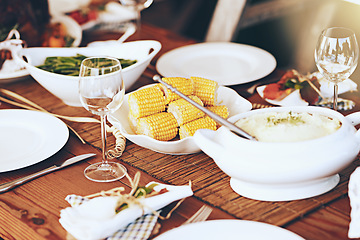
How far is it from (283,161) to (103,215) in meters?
0.34

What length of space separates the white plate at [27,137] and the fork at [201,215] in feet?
1.34

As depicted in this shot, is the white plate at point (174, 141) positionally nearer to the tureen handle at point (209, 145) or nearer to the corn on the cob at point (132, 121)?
the corn on the cob at point (132, 121)

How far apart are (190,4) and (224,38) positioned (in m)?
1.56

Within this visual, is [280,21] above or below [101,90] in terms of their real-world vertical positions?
below

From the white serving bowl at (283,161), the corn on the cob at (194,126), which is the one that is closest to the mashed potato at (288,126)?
the white serving bowl at (283,161)

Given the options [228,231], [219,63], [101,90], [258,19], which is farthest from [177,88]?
[258,19]

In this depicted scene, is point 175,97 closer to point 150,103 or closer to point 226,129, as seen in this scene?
point 150,103

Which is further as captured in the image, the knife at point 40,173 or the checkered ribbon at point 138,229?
the knife at point 40,173

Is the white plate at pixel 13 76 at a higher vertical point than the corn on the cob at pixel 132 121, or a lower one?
lower

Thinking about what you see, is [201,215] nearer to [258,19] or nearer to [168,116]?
[168,116]

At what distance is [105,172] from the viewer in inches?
41.3

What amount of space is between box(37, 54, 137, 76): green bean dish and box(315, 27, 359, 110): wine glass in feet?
1.96

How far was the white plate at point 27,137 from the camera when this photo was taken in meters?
1.10

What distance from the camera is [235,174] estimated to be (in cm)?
90
